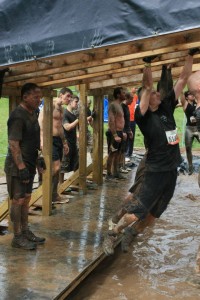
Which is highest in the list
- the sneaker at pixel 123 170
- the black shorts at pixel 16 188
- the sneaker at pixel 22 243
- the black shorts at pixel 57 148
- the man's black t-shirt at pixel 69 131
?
the man's black t-shirt at pixel 69 131

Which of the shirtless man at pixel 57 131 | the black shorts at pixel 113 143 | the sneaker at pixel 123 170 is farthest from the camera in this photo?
the sneaker at pixel 123 170

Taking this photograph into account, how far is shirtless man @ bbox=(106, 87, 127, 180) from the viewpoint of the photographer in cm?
1004

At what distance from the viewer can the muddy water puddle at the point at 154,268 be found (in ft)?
15.2

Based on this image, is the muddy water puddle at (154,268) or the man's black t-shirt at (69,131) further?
the man's black t-shirt at (69,131)

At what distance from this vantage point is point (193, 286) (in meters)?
4.77

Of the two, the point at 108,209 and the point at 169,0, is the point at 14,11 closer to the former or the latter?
the point at 169,0

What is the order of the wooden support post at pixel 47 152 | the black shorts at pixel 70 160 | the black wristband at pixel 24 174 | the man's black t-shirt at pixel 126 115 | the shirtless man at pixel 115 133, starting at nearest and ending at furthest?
1. the black wristband at pixel 24 174
2. the wooden support post at pixel 47 152
3. the black shorts at pixel 70 160
4. the shirtless man at pixel 115 133
5. the man's black t-shirt at pixel 126 115

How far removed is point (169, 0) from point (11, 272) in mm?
2970

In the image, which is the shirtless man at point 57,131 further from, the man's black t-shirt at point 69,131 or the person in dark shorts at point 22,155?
the person in dark shorts at point 22,155

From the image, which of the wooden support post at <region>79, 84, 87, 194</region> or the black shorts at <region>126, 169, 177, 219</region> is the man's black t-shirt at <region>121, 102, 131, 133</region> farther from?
the black shorts at <region>126, 169, 177, 219</region>

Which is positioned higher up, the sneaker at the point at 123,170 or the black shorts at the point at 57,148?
the black shorts at the point at 57,148

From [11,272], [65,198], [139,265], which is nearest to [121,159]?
[65,198]

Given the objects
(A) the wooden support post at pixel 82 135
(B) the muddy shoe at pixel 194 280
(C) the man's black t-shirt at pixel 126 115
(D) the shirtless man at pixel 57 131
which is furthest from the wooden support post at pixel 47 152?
(C) the man's black t-shirt at pixel 126 115

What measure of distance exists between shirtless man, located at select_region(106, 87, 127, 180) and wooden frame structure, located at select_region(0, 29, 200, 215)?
1.40ft
